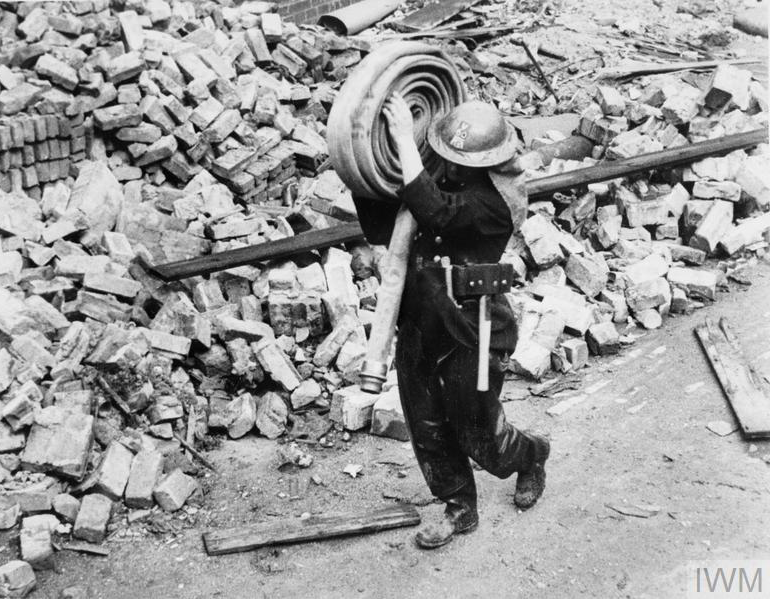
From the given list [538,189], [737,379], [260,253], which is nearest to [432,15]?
[538,189]

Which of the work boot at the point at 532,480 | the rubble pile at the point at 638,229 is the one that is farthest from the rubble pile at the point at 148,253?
the work boot at the point at 532,480

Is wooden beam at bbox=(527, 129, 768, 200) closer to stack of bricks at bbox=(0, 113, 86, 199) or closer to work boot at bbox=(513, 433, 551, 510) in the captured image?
work boot at bbox=(513, 433, 551, 510)

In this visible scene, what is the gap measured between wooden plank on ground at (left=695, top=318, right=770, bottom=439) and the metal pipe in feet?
21.1

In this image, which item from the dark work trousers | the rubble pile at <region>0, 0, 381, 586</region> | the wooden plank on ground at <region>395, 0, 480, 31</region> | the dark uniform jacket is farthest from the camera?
the wooden plank on ground at <region>395, 0, 480, 31</region>

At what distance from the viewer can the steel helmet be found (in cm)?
414

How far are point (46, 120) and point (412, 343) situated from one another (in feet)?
14.6

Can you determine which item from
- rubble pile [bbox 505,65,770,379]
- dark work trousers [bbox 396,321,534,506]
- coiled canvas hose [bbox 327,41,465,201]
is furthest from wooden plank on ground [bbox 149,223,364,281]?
coiled canvas hose [bbox 327,41,465,201]

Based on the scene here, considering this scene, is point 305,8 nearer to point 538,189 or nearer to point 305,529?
point 538,189

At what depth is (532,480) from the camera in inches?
199

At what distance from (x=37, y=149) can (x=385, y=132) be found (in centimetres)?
445

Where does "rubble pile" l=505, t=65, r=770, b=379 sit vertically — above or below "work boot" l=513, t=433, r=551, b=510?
below

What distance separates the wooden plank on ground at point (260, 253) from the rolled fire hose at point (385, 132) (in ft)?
7.52

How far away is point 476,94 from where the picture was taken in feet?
36.2

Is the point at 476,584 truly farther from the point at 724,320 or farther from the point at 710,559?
the point at 724,320
